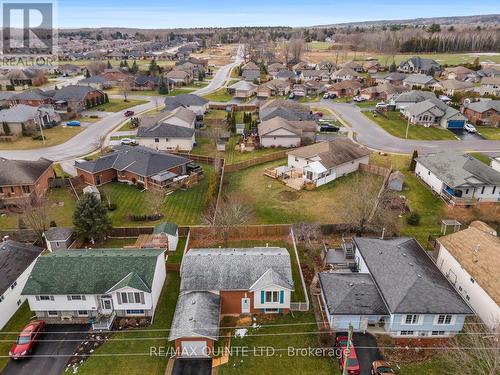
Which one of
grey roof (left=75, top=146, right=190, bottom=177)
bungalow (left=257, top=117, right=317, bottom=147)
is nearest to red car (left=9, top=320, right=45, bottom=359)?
grey roof (left=75, top=146, right=190, bottom=177)

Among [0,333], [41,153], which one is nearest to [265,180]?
[0,333]

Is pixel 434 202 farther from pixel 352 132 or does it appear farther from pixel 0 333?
pixel 0 333

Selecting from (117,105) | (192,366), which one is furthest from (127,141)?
(192,366)

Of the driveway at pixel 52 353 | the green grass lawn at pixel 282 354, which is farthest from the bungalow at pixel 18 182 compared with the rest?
the green grass lawn at pixel 282 354

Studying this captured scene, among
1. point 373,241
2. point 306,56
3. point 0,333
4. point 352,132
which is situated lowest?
point 0,333

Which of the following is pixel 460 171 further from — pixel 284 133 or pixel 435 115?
pixel 435 115

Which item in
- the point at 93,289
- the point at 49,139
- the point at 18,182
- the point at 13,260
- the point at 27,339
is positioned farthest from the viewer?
the point at 49,139

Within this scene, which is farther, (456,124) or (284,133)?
(456,124)
